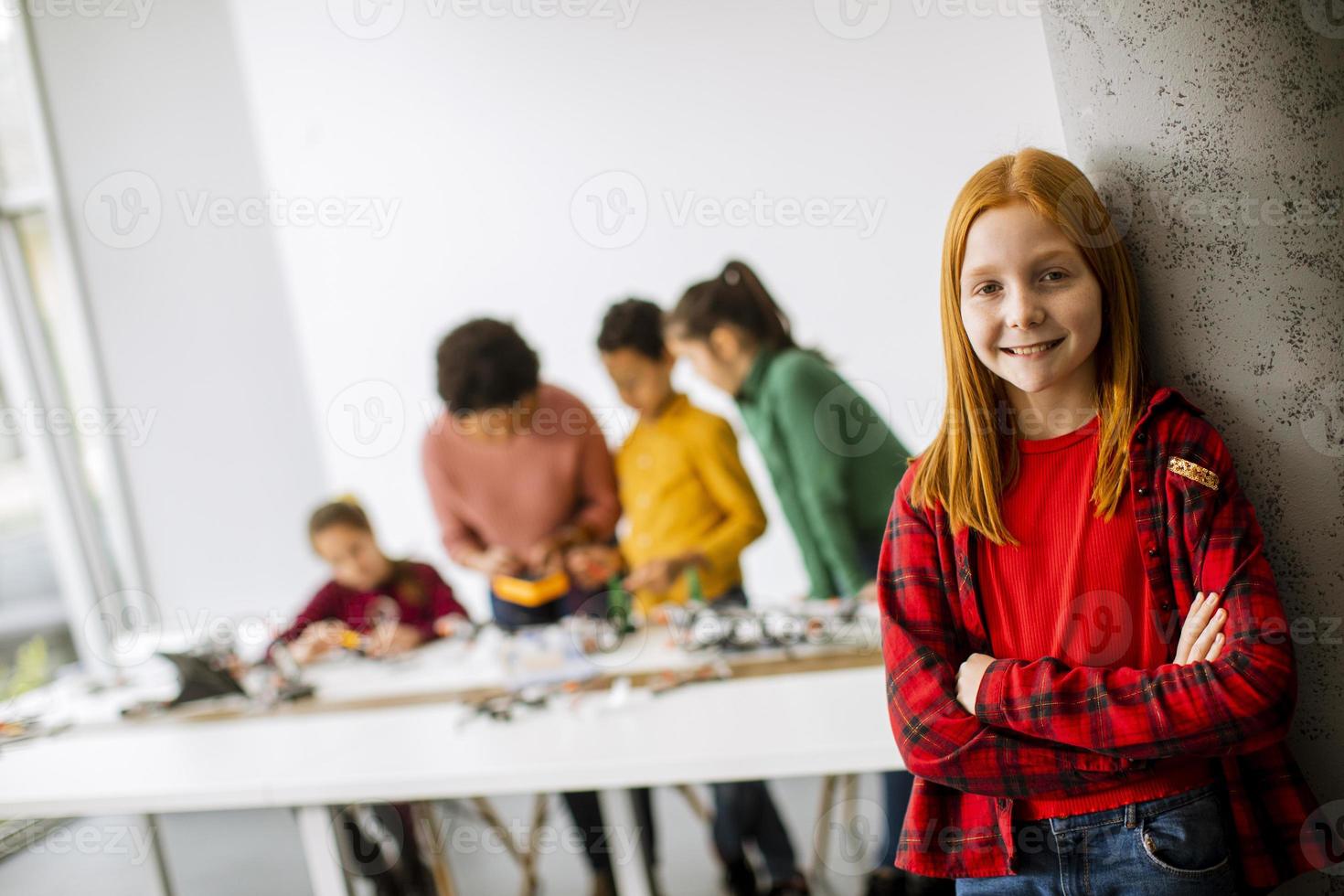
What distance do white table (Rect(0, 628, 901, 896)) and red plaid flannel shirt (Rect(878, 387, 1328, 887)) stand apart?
0.47 m

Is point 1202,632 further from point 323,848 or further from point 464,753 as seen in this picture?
point 323,848

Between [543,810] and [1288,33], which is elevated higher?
[1288,33]

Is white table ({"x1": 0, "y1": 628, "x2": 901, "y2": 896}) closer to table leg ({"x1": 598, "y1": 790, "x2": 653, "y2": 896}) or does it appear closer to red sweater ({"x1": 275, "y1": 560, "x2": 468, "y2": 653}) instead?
table leg ({"x1": 598, "y1": 790, "x2": 653, "y2": 896})

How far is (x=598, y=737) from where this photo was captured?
218 centimetres

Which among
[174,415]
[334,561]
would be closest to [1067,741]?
[334,561]

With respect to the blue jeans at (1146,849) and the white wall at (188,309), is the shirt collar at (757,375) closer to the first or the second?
the blue jeans at (1146,849)

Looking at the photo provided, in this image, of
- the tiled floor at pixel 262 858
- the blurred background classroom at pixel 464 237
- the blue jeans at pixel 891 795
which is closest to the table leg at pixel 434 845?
the tiled floor at pixel 262 858

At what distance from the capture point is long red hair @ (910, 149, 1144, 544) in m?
1.37

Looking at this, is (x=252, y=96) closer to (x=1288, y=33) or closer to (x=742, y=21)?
(x=742, y=21)

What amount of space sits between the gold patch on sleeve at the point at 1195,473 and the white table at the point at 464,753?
0.80 metres

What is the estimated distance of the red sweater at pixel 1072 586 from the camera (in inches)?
53.7

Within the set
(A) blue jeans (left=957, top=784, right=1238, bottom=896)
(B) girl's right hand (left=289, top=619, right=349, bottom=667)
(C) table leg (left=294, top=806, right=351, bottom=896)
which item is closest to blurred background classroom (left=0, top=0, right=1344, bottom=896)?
(A) blue jeans (left=957, top=784, right=1238, bottom=896)

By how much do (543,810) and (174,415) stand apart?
2267 mm

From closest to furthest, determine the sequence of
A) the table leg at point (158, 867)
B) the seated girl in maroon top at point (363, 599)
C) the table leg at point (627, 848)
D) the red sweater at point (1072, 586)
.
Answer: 1. the red sweater at point (1072, 586)
2. the table leg at point (627, 848)
3. the table leg at point (158, 867)
4. the seated girl in maroon top at point (363, 599)
